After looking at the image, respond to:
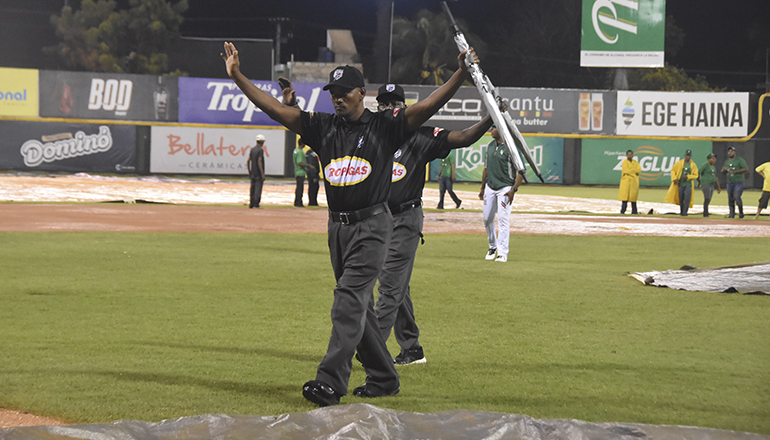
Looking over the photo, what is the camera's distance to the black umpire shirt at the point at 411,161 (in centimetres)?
613

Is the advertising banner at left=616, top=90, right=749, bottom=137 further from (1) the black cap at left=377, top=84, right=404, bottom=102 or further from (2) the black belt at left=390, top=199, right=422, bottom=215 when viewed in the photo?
(2) the black belt at left=390, top=199, right=422, bottom=215

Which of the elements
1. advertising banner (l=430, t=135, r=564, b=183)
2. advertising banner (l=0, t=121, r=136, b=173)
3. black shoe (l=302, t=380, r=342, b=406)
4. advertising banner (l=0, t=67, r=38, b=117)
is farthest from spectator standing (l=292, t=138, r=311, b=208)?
advertising banner (l=0, t=67, r=38, b=117)

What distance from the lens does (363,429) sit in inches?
169

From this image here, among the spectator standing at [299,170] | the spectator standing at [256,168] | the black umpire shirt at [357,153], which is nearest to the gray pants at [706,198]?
the spectator standing at [299,170]

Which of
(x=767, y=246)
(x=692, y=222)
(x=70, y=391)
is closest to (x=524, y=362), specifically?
(x=70, y=391)

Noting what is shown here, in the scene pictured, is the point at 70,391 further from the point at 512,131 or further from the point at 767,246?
the point at 767,246

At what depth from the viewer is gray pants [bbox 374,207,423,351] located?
593 cm

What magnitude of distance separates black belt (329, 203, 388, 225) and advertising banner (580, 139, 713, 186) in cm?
4151

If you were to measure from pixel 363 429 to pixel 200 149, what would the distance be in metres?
39.0

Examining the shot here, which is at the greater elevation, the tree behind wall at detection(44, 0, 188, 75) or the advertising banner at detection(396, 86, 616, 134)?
the tree behind wall at detection(44, 0, 188, 75)

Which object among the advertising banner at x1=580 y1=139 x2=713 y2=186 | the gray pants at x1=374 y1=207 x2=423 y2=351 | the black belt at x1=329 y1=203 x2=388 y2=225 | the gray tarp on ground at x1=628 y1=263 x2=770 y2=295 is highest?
the advertising banner at x1=580 y1=139 x2=713 y2=186

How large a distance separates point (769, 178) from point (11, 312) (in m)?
21.5

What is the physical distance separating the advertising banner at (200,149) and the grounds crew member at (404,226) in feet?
119

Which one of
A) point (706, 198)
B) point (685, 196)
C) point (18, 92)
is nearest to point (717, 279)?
point (685, 196)
